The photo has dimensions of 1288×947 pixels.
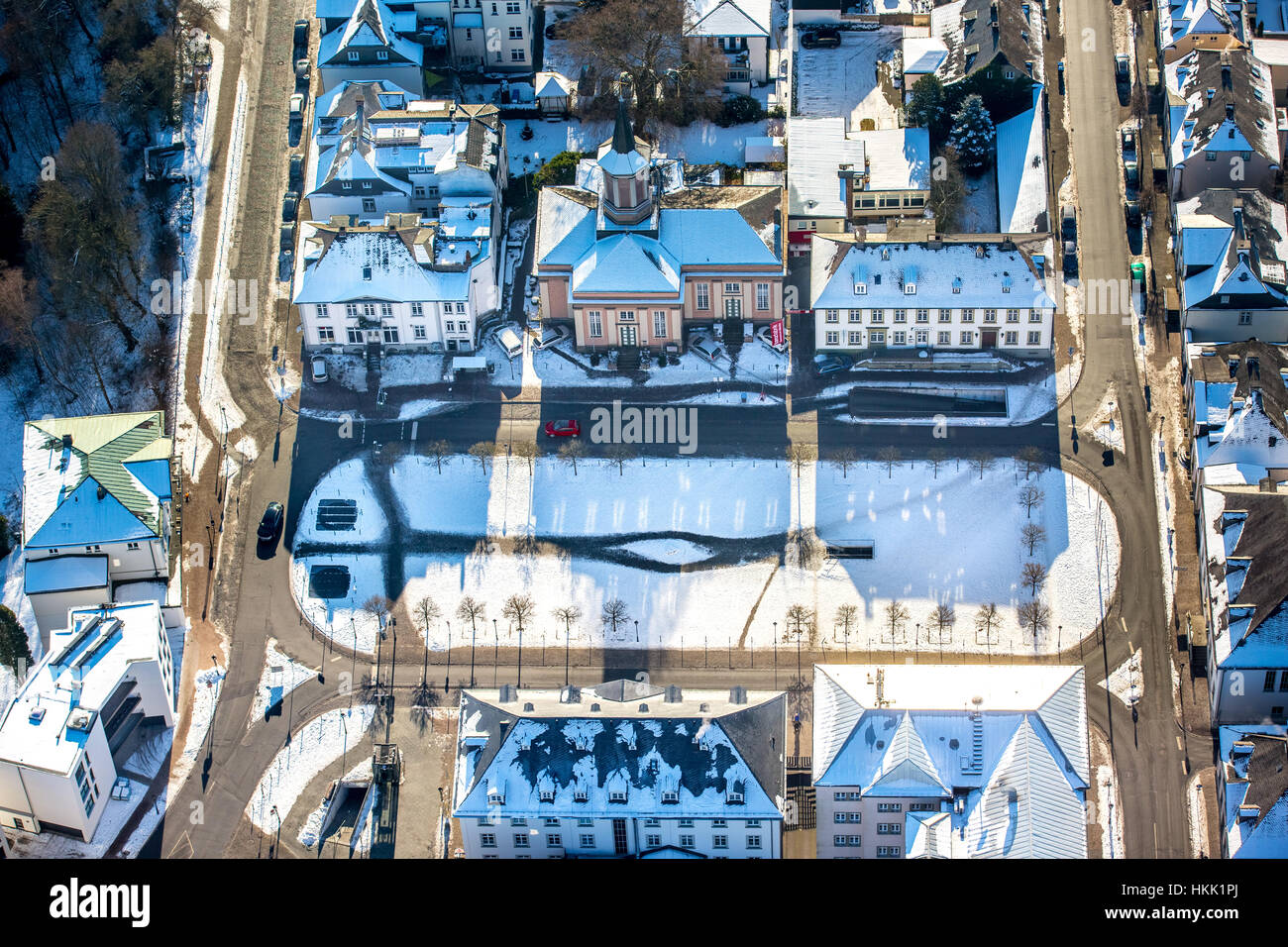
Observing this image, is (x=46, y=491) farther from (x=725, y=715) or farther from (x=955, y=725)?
(x=955, y=725)

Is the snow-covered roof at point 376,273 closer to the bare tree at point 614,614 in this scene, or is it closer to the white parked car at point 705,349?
the white parked car at point 705,349

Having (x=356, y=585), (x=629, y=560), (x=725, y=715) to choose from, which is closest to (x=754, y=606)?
(x=629, y=560)

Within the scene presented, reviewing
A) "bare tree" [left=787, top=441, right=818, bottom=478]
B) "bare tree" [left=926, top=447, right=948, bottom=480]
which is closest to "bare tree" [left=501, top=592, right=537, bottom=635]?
"bare tree" [left=787, top=441, right=818, bottom=478]

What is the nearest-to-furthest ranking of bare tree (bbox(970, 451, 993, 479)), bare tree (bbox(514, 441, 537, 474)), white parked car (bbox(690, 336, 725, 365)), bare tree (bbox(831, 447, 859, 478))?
1. bare tree (bbox(970, 451, 993, 479))
2. bare tree (bbox(831, 447, 859, 478))
3. bare tree (bbox(514, 441, 537, 474))
4. white parked car (bbox(690, 336, 725, 365))

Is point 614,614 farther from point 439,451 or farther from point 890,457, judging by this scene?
point 890,457

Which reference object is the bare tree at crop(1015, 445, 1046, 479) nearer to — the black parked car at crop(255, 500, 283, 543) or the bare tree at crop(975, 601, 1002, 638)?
the bare tree at crop(975, 601, 1002, 638)
